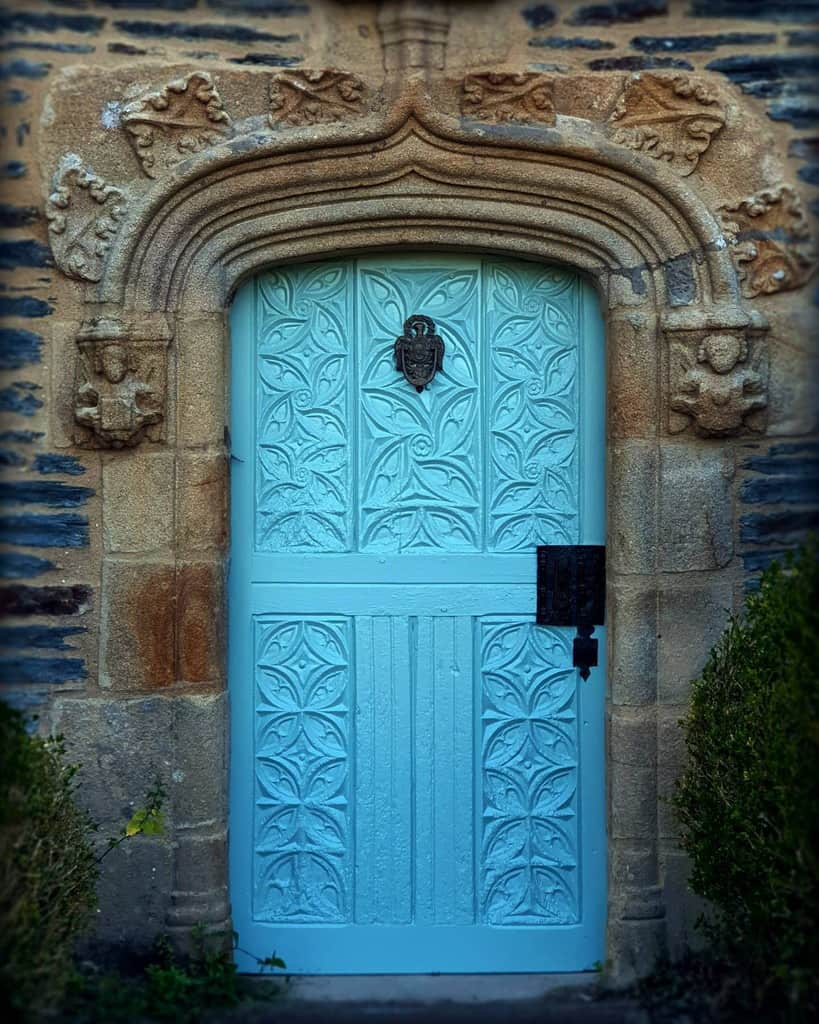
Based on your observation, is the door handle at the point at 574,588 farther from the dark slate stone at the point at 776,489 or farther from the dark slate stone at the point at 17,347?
the dark slate stone at the point at 17,347

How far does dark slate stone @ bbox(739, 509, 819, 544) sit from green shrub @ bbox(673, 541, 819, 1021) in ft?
→ 0.68

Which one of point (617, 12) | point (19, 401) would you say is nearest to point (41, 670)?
point (19, 401)

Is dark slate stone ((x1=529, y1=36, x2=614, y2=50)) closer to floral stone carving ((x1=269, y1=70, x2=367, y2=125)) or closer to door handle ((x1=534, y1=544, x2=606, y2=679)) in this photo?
floral stone carving ((x1=269, y1=70, x2=367, y2=125))

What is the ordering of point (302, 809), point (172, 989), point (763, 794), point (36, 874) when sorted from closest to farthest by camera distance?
point (36, 874) → point (763, 794) → point (172, 989) → point (302, 809)

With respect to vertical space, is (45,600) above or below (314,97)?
below

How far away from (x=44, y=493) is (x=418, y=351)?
1191mm

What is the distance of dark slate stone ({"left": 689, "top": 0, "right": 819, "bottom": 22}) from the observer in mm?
4020

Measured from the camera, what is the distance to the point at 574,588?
4.24 metres

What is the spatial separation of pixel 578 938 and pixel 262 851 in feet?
3.32

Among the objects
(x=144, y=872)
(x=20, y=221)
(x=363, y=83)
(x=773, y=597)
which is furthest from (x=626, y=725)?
(x=20, y=221)

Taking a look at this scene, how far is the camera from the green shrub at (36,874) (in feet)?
10.7

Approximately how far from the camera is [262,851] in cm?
427

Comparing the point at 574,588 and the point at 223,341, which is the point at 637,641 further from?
the point at 223,341

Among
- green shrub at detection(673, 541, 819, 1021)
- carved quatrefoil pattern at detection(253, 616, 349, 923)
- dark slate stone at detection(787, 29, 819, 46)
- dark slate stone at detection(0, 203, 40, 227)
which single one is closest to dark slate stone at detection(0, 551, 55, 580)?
carved quatrefoil pattern at detection(253, 616, 349, 923)
